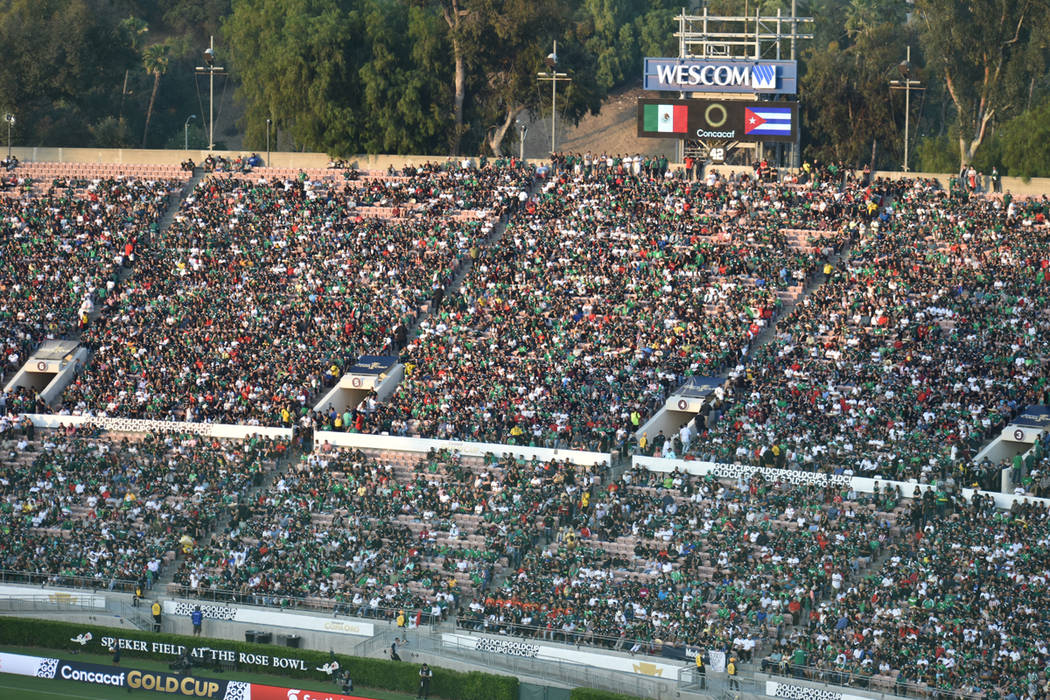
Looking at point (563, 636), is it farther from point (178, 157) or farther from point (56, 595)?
point (178, 157)

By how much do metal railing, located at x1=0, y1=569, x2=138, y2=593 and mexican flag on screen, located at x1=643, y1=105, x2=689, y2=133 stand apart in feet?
89.2

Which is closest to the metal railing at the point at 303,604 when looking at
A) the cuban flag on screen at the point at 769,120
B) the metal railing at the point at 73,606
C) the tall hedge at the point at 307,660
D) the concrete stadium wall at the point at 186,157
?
the metal railing at the point at 73,606

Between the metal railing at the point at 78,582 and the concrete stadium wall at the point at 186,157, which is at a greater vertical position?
the concrete stadium wall at the point at 186,157

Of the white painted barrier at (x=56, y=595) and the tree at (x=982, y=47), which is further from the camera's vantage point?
the tree at (x=982, y=47)

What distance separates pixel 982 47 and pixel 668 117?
15.1 meters

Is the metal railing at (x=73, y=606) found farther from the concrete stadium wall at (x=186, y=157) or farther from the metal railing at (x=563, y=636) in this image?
the concrete stadium wall at (x=186, y=157)

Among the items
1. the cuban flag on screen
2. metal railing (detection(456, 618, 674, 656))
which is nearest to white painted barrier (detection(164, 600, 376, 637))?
metal railing (detection(456, 618, 674, 656))

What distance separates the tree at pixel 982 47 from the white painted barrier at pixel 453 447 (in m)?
29.2

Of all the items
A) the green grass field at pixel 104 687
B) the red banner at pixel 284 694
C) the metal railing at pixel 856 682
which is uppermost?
the metal railing at pixel 856 682

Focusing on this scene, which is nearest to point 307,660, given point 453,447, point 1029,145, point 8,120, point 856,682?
point 453,447

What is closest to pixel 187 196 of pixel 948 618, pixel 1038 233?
pixel 1038 233

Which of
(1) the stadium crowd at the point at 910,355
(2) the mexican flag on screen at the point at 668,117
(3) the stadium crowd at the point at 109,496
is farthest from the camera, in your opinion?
(2) the mexican flag on screen at the point at 668,117

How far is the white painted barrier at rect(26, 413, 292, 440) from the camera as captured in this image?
53.5m

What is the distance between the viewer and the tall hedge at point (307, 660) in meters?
40.3
